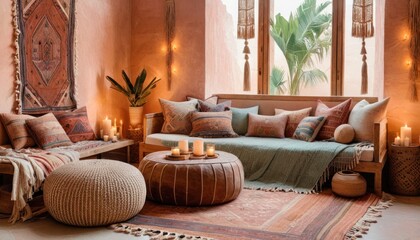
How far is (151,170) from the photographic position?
3.84 meters

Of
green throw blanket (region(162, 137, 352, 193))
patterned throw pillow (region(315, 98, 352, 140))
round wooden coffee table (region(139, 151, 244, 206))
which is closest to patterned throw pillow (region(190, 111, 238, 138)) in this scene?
green throw blanket (region(162, 137, 352, 193))

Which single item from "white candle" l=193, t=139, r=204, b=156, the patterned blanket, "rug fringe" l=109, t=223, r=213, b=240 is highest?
"white candle" l=193, t=139, r=204, b=156

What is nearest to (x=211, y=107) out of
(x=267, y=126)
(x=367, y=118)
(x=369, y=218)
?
(x=267, y=126)

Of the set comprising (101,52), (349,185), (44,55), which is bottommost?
(349,185)

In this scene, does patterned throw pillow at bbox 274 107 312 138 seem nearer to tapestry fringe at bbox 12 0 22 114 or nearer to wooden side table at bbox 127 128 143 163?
wooden side table at bbox 127 128 143 163

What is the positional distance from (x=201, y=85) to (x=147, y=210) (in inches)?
99.9

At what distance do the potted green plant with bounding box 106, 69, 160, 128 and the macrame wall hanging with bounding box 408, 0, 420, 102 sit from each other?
314cm

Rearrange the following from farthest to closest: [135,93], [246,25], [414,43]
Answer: [246,25] → [135,93] → [414,43]

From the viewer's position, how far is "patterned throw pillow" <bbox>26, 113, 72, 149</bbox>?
437 centimetres

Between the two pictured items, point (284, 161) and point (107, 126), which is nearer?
point (284, 161)

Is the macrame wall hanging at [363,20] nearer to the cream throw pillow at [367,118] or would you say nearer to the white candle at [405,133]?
the cream throw pillow at [367,118]

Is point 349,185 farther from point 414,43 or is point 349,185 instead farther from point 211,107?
point 211,107

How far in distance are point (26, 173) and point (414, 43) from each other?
13.0 ft

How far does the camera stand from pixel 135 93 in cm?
576
